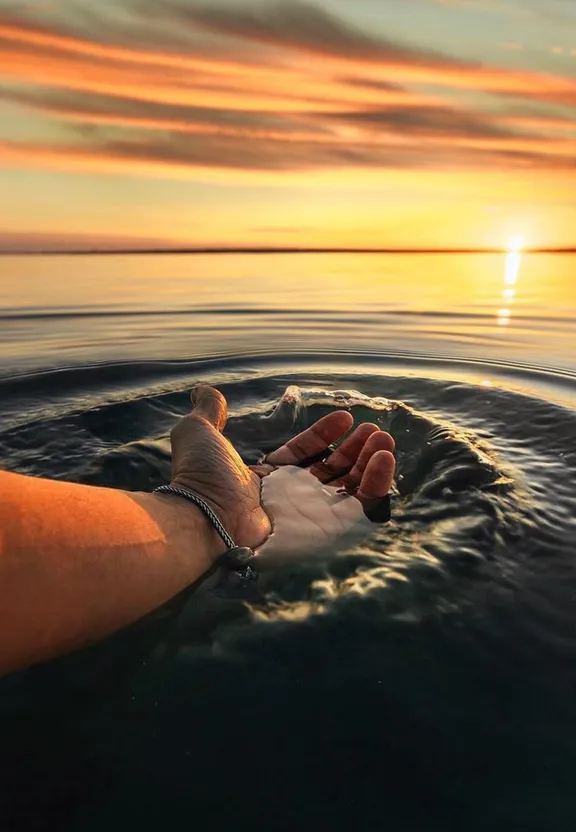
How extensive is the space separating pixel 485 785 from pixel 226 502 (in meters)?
1.80

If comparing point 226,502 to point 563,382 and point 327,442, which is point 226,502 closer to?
point 327,442

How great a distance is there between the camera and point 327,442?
458 centimetres

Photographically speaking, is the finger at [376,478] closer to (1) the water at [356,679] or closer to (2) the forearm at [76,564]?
(1) the water at [356,679]

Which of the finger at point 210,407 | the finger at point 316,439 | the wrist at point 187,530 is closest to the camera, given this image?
the wrist at point 187,530

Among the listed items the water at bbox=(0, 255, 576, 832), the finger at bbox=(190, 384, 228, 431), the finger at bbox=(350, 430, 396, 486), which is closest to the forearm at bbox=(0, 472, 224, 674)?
the water at bbox=(0, 255, 576, 832)

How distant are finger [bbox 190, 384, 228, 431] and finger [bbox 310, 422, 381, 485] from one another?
0.79 metres

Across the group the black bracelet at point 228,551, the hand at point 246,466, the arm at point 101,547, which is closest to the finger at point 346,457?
the hand at point 246,466

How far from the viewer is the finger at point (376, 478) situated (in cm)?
385

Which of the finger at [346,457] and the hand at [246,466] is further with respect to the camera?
the finger at [346,457]

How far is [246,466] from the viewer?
3.99 meters

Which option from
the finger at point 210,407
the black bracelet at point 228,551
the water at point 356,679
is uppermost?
the finger at point 210,407

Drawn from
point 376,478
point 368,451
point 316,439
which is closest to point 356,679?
point 376,478

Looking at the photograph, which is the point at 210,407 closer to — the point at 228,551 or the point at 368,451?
the point at 368,451

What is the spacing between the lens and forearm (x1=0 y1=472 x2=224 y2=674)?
212cm
